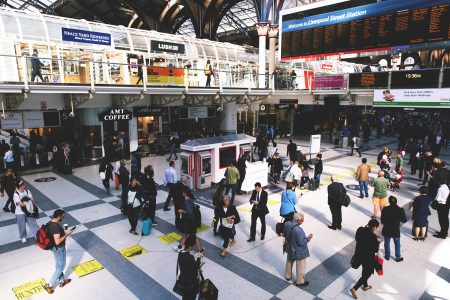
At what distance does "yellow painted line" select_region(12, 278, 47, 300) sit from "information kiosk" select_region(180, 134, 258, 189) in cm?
742

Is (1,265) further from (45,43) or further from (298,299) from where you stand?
(45,43)

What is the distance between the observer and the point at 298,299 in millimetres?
6523

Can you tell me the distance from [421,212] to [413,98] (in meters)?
10.4

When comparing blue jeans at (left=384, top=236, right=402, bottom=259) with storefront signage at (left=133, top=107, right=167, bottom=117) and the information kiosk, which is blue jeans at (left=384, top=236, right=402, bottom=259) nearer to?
the information kiosk

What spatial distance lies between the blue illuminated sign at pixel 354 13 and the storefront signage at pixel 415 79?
3.39 meters

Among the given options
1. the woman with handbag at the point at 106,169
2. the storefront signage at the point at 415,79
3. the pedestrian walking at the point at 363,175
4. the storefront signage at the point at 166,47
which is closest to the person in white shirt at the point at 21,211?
the woman with handbag at the point at 106,169

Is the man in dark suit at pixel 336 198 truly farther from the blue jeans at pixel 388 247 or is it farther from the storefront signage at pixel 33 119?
the storefront signage at pixel 33 119

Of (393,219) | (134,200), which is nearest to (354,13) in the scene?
(393,219)

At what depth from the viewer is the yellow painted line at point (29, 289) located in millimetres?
6641

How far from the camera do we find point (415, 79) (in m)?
16.6

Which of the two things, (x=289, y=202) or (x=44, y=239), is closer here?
(x=44, y=239)

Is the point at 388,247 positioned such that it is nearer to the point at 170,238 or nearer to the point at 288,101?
the point at 170,238

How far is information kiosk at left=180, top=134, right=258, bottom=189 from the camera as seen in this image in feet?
44.7

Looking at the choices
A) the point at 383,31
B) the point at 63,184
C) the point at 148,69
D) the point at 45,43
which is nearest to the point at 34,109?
the point at 45,43
